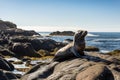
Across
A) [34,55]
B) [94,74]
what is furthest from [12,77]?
[34,55]

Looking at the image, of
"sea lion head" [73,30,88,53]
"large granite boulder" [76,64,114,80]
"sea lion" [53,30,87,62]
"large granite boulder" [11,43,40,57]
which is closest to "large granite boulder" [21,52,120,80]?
"large granite boulder" [76,64,114,80]

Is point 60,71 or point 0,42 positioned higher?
point 60,71

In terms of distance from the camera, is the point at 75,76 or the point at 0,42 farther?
the point at 0,42

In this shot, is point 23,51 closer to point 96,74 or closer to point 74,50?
point 74,50

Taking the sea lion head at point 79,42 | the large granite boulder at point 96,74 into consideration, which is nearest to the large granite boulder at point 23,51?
the sea lion head at point 79,42

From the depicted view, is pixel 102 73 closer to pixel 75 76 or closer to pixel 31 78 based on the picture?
pixel 75 76

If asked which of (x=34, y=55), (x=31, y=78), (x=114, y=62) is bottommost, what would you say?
(x=34, y=55)

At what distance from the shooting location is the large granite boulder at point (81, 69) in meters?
12.8

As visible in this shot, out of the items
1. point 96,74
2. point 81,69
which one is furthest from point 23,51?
point 96,74

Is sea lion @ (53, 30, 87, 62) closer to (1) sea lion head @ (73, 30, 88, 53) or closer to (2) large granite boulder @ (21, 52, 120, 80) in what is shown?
(1) sea lion head @ (73, 30, 88, 53)

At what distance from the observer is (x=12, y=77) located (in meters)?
21.6

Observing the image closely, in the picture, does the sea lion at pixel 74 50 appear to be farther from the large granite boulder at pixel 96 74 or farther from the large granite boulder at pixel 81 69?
the large granite boulder at pixel 96 74

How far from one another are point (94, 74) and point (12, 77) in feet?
33.6

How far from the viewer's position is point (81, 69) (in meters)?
13.8
